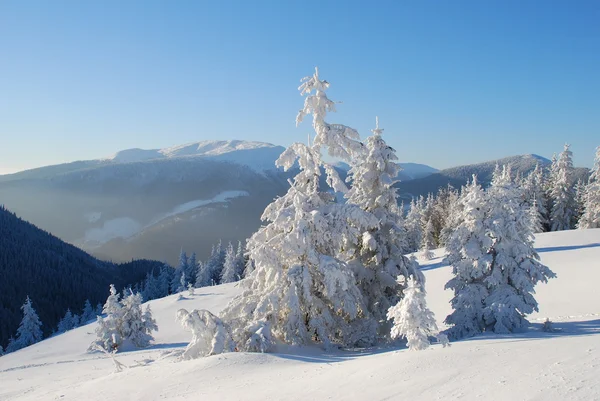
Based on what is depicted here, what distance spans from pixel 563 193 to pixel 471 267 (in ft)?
147

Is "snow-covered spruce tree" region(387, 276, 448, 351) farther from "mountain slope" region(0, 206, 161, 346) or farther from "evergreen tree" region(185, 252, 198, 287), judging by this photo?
"mountain slope" region(0, 206, 161, 346)

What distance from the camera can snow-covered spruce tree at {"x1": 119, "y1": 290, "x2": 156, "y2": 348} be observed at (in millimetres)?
32531

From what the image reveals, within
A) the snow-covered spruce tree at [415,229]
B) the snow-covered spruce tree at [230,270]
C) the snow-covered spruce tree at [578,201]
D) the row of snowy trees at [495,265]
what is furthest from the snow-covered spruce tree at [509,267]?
the snow-covered spruce tree at [230,270]

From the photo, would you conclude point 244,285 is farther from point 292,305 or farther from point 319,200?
point 319,200

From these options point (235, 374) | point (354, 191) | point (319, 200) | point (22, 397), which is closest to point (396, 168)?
point (354, 191)

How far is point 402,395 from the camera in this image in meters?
7.21

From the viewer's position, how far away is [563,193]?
5103cm

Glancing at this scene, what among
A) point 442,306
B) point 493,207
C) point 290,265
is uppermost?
point 493,207

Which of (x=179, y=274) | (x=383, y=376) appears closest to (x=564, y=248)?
(x=383, y=376)

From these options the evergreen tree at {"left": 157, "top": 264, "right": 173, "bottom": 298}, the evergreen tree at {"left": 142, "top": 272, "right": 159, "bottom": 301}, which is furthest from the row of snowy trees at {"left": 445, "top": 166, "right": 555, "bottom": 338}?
the evergreen tree at {"left": 142, "top": 272, "right": 159, "bottom": 301}

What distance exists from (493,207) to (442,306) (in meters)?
13.9

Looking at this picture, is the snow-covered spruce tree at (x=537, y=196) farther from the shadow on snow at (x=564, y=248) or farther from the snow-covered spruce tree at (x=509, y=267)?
the snow-covered spruce tree at (x=509, y=267)

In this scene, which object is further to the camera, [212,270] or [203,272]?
[212,270]

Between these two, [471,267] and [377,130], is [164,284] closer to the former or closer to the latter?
[377,130]
